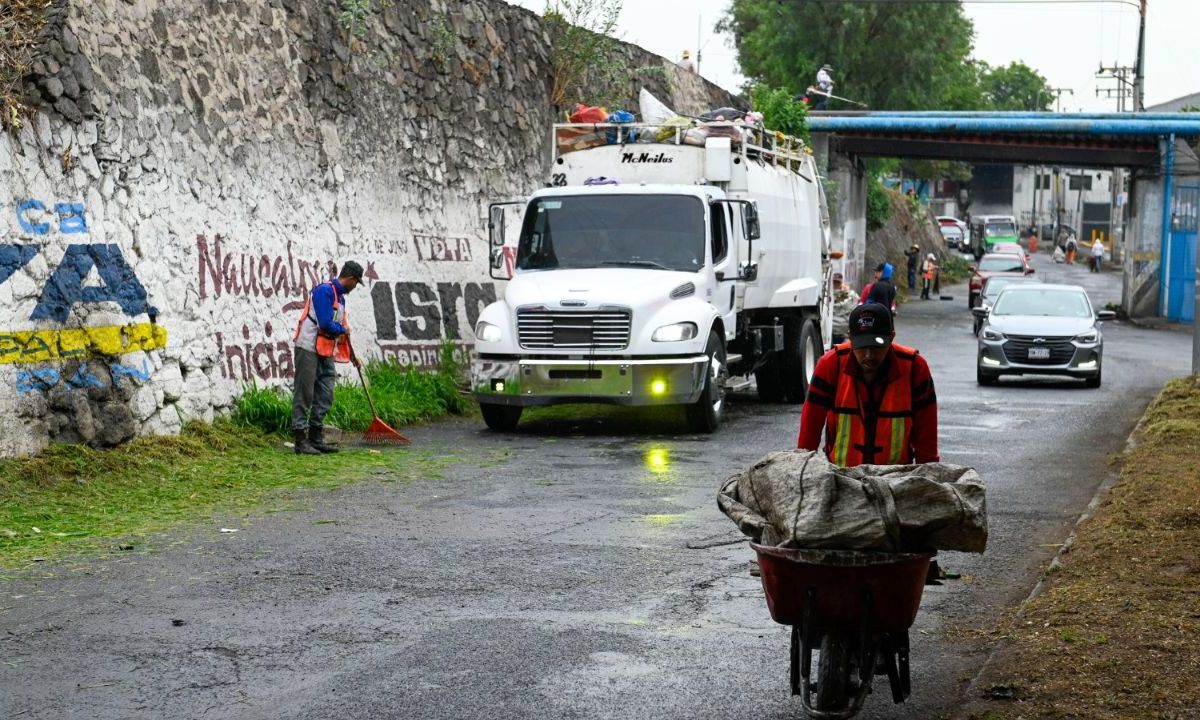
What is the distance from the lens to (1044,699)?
6359mm

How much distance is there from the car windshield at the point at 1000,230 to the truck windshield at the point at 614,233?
2649 inches

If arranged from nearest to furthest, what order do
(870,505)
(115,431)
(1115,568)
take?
(870,505) < (1115,568) < (115,431)

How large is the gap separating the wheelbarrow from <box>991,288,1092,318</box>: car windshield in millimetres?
19388

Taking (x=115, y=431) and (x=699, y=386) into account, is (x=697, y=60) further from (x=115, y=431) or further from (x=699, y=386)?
(x=115, y=431)

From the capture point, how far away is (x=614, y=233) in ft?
57.8

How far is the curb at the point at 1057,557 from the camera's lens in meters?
6.72

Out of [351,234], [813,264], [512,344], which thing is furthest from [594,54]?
[512,344]

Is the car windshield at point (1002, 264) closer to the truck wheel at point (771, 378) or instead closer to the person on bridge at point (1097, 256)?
the truck wheel at point (771, 378)

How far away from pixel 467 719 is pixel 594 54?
19363 mm

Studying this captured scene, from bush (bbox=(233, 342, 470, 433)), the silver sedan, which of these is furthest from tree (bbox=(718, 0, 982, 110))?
bush (bbox=(233, 342, 470, 433))

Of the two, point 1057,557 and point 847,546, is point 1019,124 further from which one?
point 847,546

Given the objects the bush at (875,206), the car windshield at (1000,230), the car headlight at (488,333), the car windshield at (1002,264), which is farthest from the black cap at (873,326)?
the car windshield at (1000,230)

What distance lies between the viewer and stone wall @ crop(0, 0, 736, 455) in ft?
43.1

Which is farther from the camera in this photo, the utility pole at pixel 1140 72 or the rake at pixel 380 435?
the utility pole at pixel 1140 72
